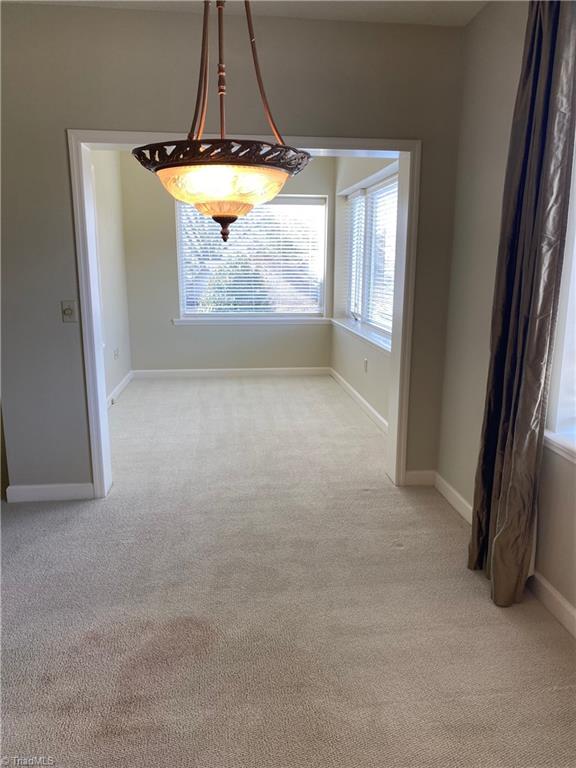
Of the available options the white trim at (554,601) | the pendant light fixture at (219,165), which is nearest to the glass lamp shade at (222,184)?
the pendant light fixture at (219,165)

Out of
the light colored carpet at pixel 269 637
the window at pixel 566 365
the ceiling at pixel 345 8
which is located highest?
the ceiling at pixel 345 8

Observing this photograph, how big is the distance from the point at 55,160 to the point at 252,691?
2.73m

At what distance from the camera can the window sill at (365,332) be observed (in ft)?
15.0

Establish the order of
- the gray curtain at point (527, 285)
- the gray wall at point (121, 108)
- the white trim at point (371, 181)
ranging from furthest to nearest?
the white trim at point (371, 181)
the gray wall at point (121, 108)
the gray curtain at point (527, 285)

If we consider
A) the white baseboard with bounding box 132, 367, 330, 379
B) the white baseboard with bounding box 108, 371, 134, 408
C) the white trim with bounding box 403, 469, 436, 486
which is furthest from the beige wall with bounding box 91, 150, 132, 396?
the white trim with bounding box 403, 469, 436, 486

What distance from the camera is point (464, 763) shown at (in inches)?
60.1

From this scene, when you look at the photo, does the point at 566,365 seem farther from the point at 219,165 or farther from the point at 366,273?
the point at 366,273

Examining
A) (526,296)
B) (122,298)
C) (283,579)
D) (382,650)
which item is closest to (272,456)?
(283,579)

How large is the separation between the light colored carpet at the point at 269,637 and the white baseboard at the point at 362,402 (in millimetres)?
1029

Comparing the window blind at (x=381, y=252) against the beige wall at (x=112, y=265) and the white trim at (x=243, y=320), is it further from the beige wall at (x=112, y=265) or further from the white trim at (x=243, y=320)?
the beige wall at (x=112, y=265)

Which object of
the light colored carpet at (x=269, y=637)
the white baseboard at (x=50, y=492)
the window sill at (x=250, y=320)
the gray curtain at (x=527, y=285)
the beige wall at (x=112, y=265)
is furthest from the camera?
the window sill at (x=250, y=320)

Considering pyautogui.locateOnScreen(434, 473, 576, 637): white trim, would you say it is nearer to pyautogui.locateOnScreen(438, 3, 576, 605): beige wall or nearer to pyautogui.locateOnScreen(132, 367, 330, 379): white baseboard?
pyautogui.locateOnScreen(438, 3, 576, 605): beige wall

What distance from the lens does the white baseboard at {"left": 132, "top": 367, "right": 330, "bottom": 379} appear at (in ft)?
20.7

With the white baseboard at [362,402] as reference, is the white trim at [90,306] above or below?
above
